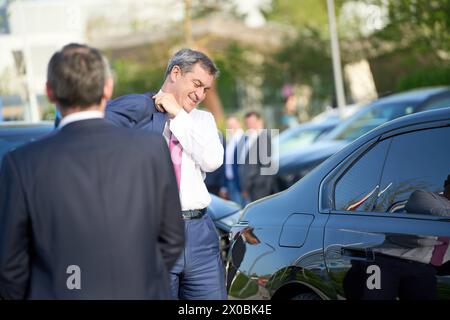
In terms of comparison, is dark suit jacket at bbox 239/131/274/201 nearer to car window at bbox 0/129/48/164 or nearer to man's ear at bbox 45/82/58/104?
car window at bbox 0/129/48/164

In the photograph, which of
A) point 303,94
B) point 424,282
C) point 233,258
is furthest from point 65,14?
point 424,282

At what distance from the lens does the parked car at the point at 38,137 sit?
806 cm

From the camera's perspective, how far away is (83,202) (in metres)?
3.40

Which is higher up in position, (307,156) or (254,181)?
(307,156)

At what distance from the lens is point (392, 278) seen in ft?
15.4

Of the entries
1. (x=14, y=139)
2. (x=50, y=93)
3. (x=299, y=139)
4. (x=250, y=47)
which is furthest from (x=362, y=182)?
(x=250, y=47)

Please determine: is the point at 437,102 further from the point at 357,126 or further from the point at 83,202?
the point at 83,202

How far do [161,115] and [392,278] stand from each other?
1.37m

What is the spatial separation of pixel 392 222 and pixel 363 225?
20cm

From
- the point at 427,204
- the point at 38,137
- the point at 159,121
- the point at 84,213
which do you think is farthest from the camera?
the point at 38,137

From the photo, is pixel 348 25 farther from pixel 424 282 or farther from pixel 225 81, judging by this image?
pixel 424 282

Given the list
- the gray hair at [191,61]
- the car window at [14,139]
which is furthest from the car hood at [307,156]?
the gray hair at [191,61]

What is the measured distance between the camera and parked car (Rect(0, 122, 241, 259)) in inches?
317

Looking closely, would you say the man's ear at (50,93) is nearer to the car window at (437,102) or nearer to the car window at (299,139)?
the car window at (437,102)
